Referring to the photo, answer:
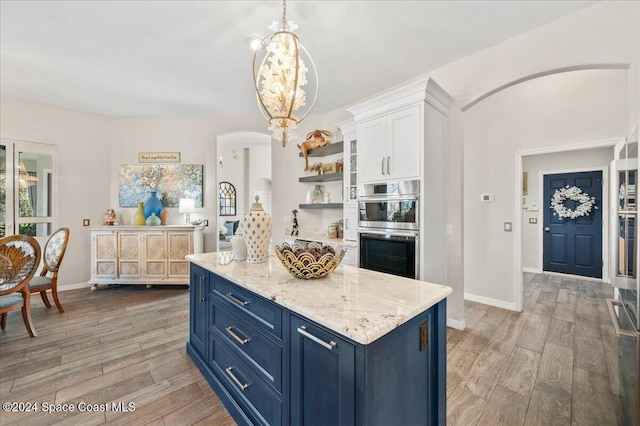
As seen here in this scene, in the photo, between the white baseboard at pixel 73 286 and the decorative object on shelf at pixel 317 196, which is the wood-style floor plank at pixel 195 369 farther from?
the decorative object on shelf at pixel 317 196

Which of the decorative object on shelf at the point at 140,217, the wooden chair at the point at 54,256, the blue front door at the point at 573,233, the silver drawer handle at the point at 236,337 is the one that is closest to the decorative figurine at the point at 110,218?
the decorative object on shelf at the point at 140,217

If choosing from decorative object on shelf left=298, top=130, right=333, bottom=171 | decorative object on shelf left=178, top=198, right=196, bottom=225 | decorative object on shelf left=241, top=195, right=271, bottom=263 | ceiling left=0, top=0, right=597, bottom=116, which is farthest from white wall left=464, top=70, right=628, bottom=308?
decorative object on shelf left=178, top=198, right=196, bottom=225

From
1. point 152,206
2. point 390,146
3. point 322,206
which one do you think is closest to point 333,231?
point 322,206

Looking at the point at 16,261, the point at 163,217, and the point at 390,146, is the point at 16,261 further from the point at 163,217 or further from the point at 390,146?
the point at 390,146

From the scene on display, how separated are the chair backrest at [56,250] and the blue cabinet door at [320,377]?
11.7 ft

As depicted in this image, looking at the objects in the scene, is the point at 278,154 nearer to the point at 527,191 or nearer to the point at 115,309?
the point at 115,309

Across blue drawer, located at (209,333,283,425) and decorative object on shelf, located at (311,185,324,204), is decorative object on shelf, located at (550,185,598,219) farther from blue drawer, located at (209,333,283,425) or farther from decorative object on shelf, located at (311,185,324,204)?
blue drawer, located at (209,333,283,425)

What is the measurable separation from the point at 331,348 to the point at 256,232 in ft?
3.58

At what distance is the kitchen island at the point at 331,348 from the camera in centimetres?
98

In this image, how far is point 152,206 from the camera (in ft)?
15.2

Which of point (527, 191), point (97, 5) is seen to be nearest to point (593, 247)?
point (527, 191)

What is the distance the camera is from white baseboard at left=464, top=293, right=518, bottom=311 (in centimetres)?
352

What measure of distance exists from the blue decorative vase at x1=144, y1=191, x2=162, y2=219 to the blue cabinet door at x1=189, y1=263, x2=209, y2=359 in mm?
2940

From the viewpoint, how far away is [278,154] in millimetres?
4816
